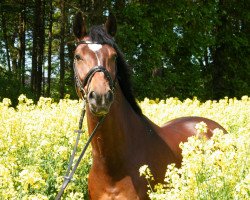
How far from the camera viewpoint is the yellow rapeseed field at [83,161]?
2738 millimetres

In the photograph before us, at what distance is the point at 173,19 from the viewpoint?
749 inches

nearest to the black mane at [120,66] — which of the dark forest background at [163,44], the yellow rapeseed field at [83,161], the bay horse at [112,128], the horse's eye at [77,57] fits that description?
the bay horse at [112,128]

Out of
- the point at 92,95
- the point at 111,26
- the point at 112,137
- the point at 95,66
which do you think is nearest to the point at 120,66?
the point at 111,26

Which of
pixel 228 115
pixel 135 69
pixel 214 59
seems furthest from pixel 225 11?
pixel 228 115

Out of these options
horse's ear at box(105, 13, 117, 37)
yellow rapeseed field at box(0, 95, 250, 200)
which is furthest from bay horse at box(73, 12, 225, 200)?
yellow rapeseed field at box(0, 95, 250, 200)

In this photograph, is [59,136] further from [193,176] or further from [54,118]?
[193,176]

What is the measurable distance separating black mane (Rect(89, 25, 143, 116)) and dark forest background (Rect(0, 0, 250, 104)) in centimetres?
926

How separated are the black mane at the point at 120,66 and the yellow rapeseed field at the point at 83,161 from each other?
770 mm

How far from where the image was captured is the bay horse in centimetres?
383

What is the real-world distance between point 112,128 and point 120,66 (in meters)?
0.63

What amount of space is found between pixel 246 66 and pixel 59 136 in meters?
19.4

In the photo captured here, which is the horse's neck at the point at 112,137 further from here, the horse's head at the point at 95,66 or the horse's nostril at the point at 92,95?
the horse's nostril at the point at 92,95

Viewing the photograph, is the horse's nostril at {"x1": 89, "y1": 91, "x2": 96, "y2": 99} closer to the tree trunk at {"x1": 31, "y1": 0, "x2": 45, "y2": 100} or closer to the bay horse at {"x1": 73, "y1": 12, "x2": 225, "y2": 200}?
the bay horse at {"x1": 73, "y1": 12, "x2": 225, "y2": 200}

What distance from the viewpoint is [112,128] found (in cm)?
396
